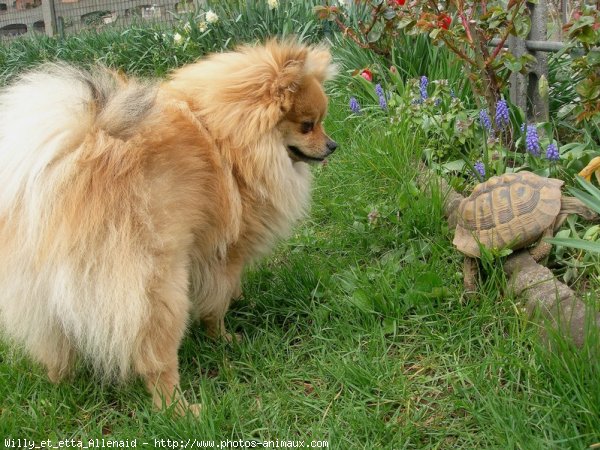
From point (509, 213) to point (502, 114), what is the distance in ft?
2.55

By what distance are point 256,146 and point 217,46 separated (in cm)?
475

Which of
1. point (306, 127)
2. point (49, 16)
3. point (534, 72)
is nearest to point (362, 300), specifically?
point (306, 127)

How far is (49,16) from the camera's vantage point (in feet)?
34.7

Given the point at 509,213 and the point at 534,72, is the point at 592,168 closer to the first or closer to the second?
the point at 509,213

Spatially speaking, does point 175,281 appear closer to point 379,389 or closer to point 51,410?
point 51,410

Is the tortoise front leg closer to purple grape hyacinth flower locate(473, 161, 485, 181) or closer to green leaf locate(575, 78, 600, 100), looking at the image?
purple grape hyacinth flower locate(473, 161, 485, 181)

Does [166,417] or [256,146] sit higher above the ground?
[256,146]

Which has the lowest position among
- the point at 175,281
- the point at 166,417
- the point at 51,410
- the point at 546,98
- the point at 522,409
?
the point at 51,410

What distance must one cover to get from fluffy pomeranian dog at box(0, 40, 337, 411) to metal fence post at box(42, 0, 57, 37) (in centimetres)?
921

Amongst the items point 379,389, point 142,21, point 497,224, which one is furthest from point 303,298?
point 142,21

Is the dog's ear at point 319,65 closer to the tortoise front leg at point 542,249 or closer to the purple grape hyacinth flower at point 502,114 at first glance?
the purple grape hyacinth flower at point 502,114

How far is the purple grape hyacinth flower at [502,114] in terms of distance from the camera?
3.14 meters

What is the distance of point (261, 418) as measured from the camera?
2219mm

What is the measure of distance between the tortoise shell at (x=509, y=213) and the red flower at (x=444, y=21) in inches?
40.5
